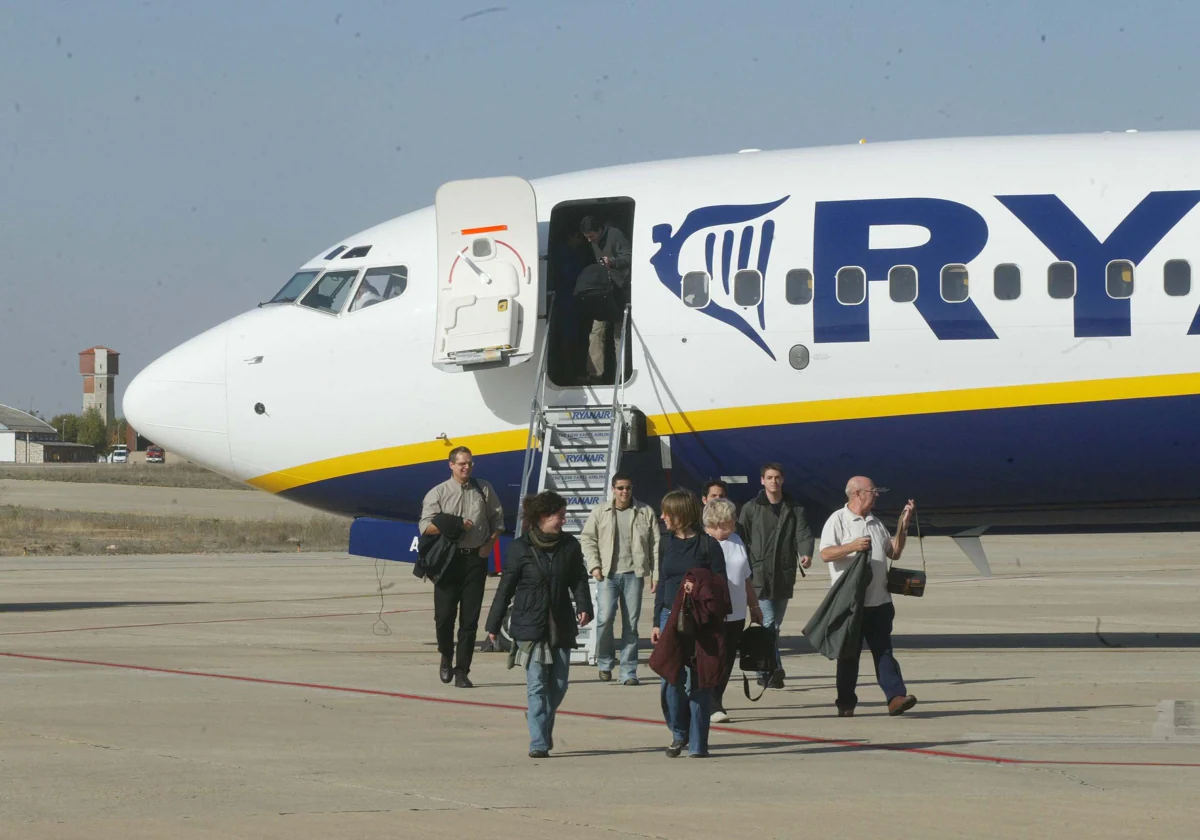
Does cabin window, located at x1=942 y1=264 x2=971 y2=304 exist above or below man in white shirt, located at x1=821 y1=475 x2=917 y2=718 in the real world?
above

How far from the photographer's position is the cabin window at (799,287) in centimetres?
1723

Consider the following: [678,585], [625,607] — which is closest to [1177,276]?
[625,607]

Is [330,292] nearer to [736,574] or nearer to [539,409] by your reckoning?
[539,409]

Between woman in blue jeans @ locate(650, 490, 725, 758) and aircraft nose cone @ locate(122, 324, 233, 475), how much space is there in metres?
8.52

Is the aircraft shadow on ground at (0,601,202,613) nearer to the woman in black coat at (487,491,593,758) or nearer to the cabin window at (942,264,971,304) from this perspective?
the cabin window at (942,264,971,304)

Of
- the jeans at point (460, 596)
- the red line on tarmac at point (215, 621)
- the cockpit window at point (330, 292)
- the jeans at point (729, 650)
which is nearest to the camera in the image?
the jeans at point (729, 650)

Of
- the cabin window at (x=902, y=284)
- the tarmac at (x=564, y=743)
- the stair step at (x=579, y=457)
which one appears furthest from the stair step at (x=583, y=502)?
the cabin window at (x=902, y=284)

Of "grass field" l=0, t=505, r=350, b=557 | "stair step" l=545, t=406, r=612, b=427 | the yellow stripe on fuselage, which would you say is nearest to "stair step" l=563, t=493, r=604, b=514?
"stair step" l=545, t=406, r=612, b=427

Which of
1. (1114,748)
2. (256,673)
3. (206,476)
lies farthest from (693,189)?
(206,476)

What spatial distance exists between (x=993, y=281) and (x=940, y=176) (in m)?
1.39

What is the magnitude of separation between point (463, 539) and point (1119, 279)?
23.6 feet

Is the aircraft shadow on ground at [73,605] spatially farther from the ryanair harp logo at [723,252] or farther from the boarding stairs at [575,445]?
the ryanair harp logo at [723,252]

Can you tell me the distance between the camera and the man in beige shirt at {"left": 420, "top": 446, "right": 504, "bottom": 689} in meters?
15.9

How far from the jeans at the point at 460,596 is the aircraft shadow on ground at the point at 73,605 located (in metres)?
11.6
